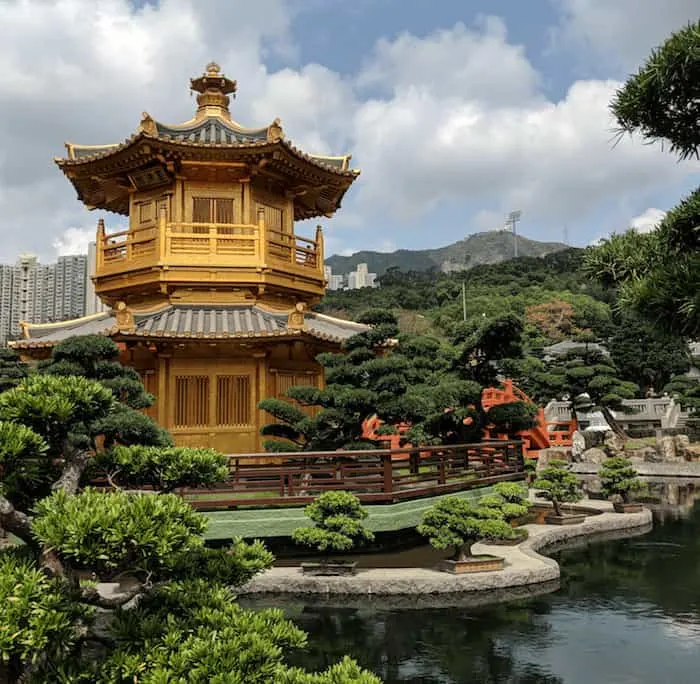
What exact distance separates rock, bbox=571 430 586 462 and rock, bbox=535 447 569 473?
0.34 m

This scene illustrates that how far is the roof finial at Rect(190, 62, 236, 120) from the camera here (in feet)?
56.6

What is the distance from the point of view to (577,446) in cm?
3050

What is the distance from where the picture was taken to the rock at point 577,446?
3014 cm

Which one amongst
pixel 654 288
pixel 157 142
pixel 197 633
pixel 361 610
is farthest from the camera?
pixel 157 142

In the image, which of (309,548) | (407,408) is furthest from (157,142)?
(309,548)

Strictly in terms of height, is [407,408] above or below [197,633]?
above

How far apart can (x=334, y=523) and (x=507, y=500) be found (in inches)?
180

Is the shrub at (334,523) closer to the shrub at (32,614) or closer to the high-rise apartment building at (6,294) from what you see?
the shrub at (32,614)

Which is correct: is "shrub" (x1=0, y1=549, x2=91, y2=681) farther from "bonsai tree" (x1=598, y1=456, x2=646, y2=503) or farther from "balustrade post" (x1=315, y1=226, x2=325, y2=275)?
"bonsai tree" (x1=598, y1=456, x2=646, y2=503)

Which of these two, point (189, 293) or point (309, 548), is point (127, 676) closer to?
point (309, 548)

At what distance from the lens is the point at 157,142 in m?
13.9

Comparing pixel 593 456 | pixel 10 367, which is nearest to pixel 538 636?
pixel 10 367

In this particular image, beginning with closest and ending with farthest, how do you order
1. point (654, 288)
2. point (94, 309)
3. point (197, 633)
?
point (197, 633), point (654, 288), point (94, 309)

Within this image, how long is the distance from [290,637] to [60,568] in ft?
4.78
